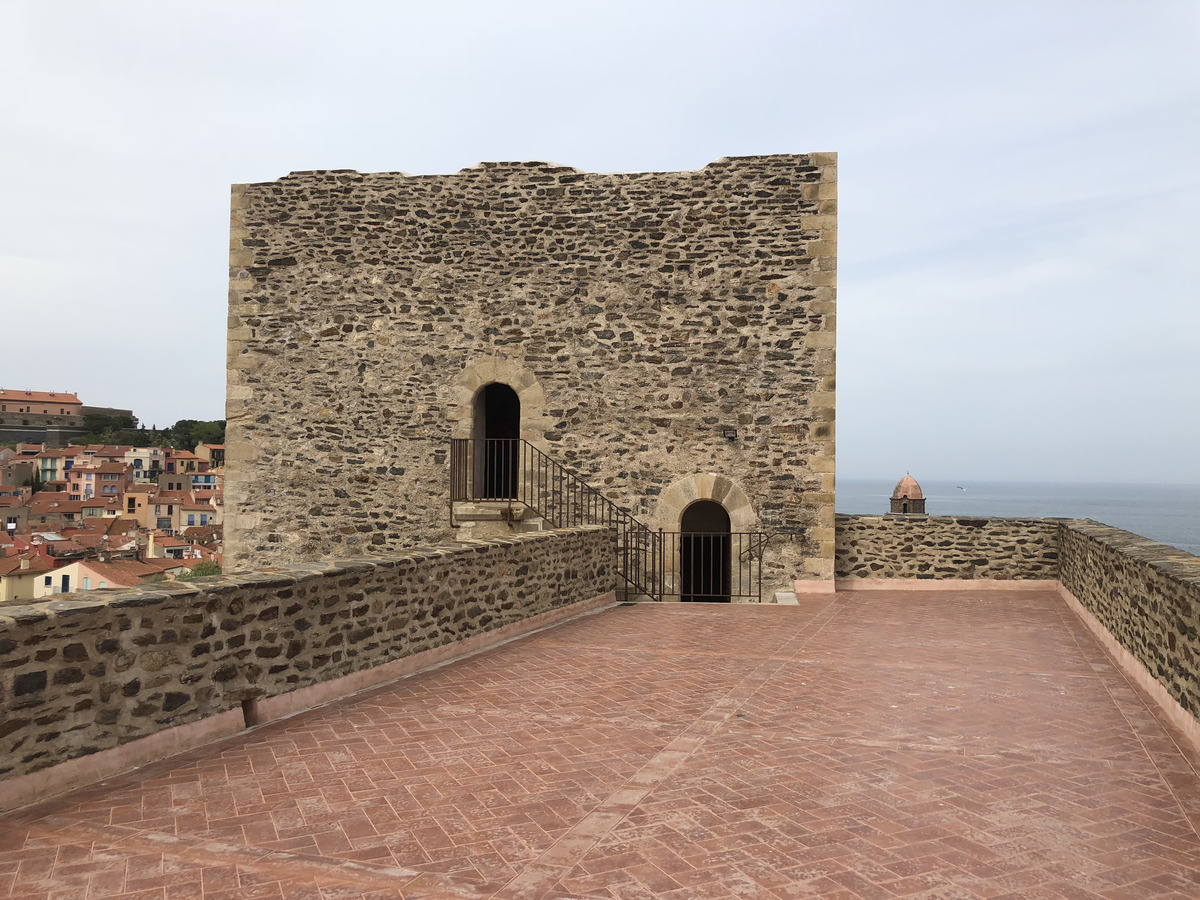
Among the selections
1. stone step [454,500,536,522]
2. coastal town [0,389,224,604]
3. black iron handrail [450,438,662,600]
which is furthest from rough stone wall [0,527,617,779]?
coastal town [0,389,224,604]

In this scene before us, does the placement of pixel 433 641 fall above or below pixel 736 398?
below

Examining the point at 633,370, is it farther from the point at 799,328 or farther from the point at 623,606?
the point at 623,606

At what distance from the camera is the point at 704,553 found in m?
13.9

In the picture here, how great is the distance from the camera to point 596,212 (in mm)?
13062

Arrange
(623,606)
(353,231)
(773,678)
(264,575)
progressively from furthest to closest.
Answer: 1. (353,231)
2. (623,606)
3. (773,678)
4. (264,575)

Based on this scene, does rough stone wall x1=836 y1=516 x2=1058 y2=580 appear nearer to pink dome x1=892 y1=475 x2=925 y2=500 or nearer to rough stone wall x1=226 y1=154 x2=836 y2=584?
rough stone wall x1=226 y1=154 x2=836 y2=584

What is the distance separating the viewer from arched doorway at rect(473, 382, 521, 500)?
13.3 meters

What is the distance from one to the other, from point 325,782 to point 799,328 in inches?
387

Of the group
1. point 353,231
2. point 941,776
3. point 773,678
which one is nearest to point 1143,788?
point 941,776

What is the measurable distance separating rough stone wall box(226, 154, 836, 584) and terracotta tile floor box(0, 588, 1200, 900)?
5793 millimetres

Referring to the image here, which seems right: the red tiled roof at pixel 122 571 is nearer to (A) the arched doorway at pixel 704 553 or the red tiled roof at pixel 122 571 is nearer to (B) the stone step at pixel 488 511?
(B) the stone step at pixel 488 511

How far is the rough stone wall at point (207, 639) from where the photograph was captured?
4.21 m

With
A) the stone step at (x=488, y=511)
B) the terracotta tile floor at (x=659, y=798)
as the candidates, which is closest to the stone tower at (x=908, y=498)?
the stone step at (x=488, y=511)

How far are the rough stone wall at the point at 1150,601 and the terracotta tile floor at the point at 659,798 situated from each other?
1.22 feet
